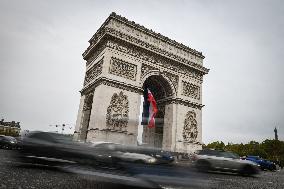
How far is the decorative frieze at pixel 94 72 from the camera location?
834 inches

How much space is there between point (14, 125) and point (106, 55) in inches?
4424

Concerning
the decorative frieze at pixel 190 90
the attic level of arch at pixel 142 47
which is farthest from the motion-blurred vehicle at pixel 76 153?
the decorative frieze at pixel 190 90

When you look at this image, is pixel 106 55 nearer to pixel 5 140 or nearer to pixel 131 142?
pixel 5 140

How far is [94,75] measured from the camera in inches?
877

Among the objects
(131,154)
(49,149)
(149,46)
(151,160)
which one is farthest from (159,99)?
(151,160)

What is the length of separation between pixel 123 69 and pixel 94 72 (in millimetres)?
2863

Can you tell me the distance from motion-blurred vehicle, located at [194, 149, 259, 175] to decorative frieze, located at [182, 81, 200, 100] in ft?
39.4

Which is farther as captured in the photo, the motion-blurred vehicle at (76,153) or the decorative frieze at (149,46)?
the decorative frieze at (149,46)

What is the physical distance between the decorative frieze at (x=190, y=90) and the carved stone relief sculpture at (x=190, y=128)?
173cm

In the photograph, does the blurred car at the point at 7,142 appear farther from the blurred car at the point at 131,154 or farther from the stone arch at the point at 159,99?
the blurred car at the point at 131,154

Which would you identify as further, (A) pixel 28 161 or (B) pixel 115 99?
(B) pixel 115 99

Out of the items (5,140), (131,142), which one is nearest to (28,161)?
(131,142)

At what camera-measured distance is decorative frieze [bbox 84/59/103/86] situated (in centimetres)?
2119

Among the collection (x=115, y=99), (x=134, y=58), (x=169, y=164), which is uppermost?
(x=134, y=58)
